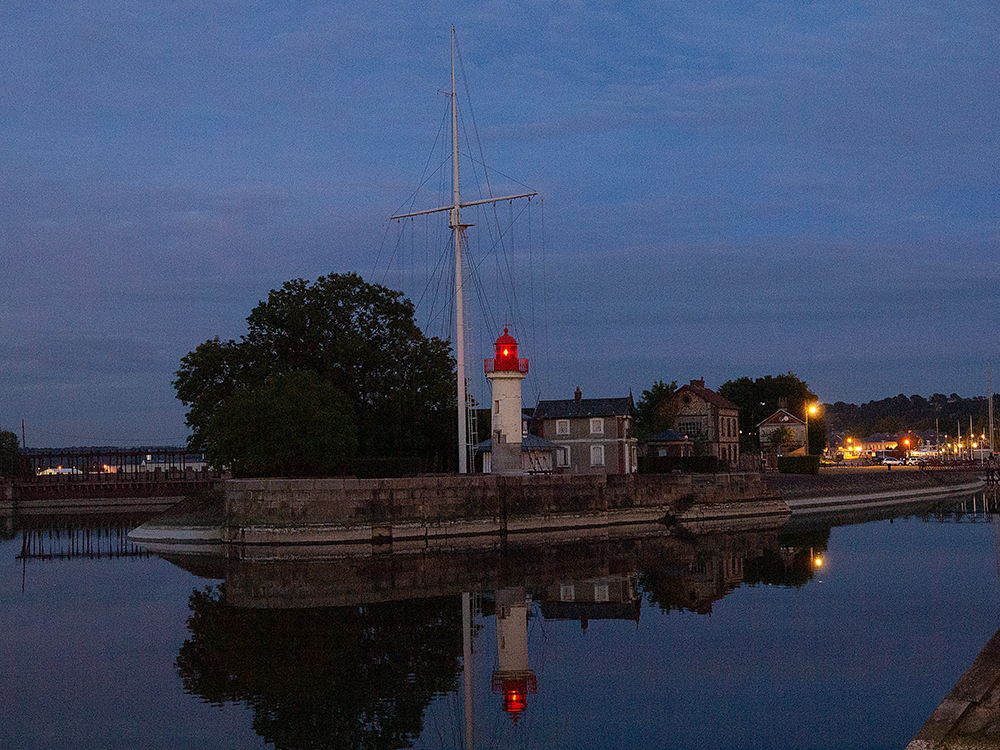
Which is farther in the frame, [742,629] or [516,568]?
[516,568]

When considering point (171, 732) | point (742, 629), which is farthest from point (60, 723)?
point (742, 629)

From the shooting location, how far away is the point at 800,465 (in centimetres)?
8000

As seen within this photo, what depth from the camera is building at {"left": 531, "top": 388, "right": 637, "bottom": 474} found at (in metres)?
67.1

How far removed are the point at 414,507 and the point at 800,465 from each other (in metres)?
44.2

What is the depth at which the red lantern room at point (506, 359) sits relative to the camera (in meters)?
52.9

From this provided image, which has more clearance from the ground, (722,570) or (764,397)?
(764,397)

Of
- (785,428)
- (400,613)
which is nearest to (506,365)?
(400,613)

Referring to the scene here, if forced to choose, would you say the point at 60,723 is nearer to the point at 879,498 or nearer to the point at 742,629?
the point at 742,629

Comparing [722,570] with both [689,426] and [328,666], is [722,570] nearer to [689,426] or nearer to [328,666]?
[328,666]

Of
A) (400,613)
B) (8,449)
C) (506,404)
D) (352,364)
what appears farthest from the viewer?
(8,449)

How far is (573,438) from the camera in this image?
6769cm

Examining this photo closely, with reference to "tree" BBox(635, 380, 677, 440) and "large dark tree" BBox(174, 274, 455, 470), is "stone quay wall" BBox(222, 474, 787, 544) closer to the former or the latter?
"large dark tree" BBox(174, 274, 455, 470)

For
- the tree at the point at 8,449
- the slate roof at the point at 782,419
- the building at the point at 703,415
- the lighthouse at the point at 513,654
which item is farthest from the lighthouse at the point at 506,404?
the tree at the point at 8,449

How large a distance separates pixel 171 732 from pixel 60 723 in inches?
96.8
